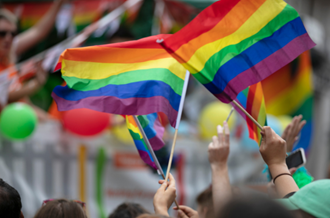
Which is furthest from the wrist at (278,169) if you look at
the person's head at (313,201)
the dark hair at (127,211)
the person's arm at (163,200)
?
the dark hair at (127,211)

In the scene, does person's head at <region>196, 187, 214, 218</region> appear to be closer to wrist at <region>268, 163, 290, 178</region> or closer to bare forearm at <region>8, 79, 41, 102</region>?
wrist at <region>268, 163, 290, 178</region>

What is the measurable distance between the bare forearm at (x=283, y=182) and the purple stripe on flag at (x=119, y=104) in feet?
2.72

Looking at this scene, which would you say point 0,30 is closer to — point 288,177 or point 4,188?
point 4,188

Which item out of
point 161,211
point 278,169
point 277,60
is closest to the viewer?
point 161,211

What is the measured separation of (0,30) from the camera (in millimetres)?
4445

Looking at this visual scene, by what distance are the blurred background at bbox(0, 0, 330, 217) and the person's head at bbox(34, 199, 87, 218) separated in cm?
177

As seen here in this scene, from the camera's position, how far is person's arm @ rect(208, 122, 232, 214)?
90.1 inches

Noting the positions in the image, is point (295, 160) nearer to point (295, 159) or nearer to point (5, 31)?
point (295, 159)

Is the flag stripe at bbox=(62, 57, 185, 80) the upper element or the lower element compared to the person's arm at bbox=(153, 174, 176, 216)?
upper

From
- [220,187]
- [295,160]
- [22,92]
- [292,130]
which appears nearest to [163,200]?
[220,187]

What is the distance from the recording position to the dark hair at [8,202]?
6.23ft

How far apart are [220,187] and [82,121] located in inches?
87.7

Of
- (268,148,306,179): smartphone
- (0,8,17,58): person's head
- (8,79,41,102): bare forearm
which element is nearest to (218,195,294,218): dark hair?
(268,148,306,179): smartphone

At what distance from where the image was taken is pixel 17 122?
385 centimetres
